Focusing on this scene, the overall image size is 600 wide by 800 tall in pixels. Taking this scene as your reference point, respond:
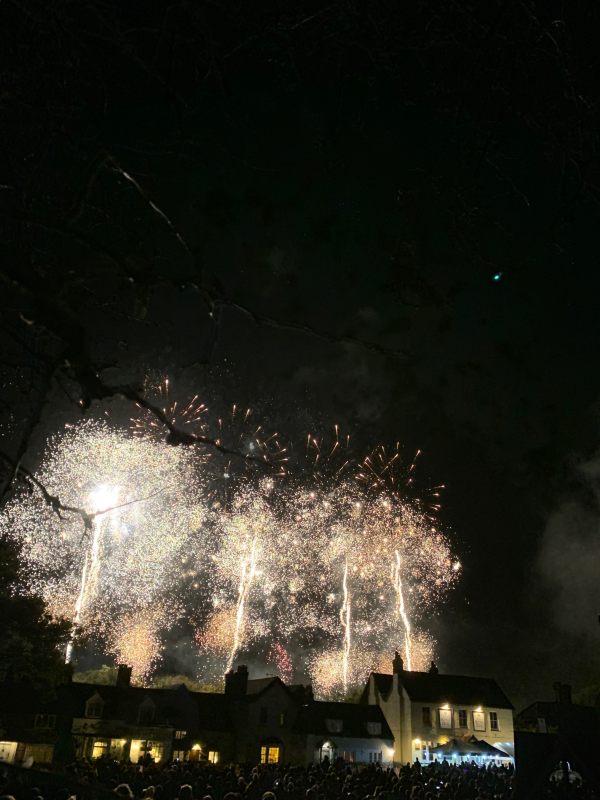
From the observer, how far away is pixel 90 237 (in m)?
3.54

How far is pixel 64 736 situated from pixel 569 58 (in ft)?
166

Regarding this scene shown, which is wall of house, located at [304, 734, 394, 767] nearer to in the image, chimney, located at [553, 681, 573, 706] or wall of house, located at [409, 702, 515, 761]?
wall of house, located at [409, 702, 515, 761]

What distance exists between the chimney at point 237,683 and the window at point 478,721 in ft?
64.1

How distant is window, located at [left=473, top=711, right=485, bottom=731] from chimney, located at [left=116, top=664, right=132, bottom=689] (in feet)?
95.1

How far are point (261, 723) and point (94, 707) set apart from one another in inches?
504

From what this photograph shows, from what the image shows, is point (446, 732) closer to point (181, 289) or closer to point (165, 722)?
point (165, 722)

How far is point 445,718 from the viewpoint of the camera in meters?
49.8

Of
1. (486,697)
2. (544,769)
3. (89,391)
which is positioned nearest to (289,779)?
(544,769)

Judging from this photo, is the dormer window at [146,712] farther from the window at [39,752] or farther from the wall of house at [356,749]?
A: the wall of house at [356,749]

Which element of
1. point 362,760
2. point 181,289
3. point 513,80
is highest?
point 513,80

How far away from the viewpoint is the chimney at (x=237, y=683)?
49688 mm

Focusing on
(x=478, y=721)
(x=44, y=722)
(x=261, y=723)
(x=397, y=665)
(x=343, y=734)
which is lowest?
(x=44, y=722)

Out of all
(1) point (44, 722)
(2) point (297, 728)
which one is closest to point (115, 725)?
(1) point (44, 722)

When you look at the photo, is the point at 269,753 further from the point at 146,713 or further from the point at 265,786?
the point at 265,786
